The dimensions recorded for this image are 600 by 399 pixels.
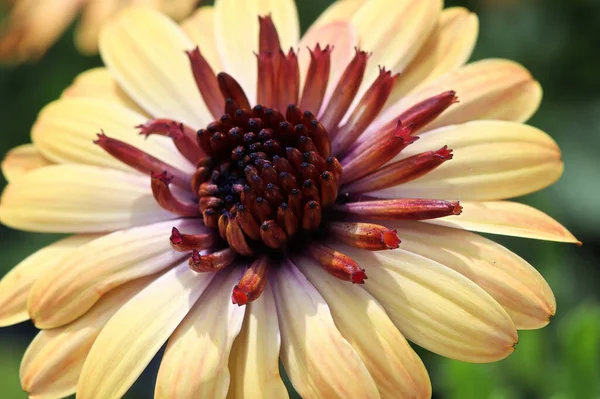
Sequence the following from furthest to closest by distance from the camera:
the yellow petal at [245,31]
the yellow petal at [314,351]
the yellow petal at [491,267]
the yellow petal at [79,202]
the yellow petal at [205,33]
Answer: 1. the yellow petal at [205,33]
2. the yellow petal at [245,31]
3. the yellow petal at [79,202]
4. the yellow petal at [491,267]
5. the yellow petal at [314,351]

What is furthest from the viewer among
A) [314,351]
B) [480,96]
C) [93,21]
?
[93,21]

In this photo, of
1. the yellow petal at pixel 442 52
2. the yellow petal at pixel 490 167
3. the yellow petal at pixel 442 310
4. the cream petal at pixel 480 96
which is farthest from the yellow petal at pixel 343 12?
the yellow petal at pixel 442 310

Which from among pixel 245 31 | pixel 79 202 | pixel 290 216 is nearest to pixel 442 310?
pixel 290 216

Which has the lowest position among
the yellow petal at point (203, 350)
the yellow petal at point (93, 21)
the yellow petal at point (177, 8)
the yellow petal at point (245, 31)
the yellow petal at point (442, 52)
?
the yellow petal at point (203, 350)

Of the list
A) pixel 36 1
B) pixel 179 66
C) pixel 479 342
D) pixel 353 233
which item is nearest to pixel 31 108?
pixel 36 1

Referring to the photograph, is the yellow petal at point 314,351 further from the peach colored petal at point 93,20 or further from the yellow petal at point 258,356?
the peach colored petal at point 93,20

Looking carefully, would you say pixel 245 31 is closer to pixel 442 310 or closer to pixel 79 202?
pixel 79 202
